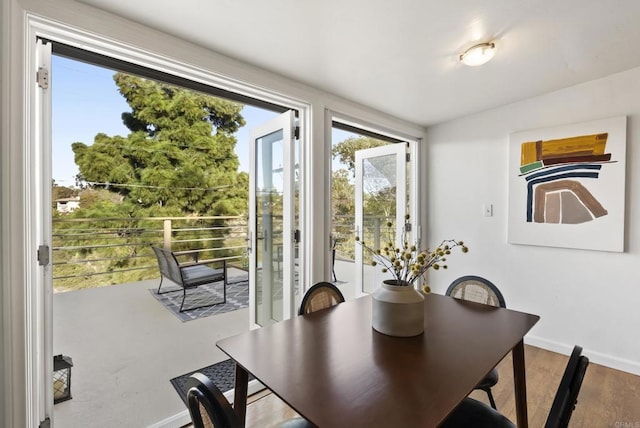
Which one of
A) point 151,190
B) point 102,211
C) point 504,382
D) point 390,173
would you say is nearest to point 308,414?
point 504,382

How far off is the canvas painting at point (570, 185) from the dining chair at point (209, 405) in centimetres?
297

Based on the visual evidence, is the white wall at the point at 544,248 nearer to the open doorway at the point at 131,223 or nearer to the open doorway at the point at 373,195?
the open doorway at the point at 373,195

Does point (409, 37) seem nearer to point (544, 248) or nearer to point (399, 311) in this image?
point (399, 311)

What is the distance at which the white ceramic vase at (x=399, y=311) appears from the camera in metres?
1.27

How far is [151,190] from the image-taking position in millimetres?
5824

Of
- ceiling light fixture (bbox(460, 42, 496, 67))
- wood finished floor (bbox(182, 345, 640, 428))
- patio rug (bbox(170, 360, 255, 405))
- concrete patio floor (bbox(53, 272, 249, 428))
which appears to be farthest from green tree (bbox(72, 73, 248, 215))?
ceiling light fixture (bbox(460, 42, 496, 67))

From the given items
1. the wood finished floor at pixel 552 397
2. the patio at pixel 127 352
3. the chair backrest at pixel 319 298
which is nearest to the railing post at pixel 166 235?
the patio at pixel 127 352

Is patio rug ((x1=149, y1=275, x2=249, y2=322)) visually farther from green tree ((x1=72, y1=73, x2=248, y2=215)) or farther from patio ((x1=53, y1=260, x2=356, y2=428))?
green tree ((x1=72, y1=73, x2=248, y2=215))

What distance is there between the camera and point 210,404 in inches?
27.8

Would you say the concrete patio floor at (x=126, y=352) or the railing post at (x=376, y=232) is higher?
the railing post at (x=376, y=232)

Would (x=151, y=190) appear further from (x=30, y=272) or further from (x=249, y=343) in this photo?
(x=249, y=343)

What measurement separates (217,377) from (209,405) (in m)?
1.91

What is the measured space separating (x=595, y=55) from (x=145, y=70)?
288 cm

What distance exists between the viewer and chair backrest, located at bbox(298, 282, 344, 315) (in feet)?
5.56
